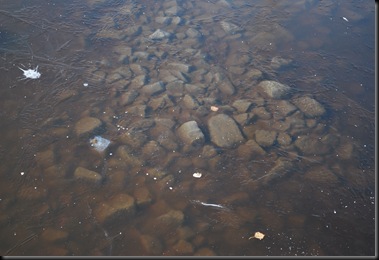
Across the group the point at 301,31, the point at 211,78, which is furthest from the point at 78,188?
the point at 301,31

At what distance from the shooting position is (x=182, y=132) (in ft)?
15.1

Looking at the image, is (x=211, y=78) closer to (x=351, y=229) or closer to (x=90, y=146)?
(x=90, y=146)

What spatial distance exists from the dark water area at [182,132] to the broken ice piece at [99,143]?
23 mm

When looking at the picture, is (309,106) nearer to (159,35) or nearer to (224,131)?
(224,131)

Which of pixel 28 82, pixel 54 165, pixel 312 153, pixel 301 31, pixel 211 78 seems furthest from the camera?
pixel 301 31

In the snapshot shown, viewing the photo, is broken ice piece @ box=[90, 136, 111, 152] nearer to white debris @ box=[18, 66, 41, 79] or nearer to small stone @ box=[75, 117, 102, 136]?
small stone @ box=[75, 117, 102, 136]

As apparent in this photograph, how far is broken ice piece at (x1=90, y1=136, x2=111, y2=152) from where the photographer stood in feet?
14.3

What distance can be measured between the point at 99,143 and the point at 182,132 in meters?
1.18

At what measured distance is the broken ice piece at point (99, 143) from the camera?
4.37 meters

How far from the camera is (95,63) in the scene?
217 inches

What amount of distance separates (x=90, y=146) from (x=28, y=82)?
5.55 ft

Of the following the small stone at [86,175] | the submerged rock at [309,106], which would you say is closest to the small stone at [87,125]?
the small stone at [86,175]

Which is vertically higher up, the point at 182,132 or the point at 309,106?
the point at 309,106

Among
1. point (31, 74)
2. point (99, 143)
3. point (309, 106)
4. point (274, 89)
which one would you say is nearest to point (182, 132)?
point (99, 143)
